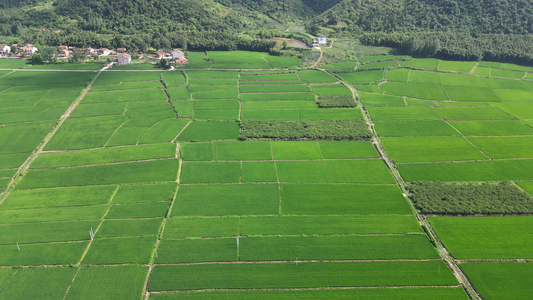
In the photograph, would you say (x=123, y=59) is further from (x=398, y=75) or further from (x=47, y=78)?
(x=398, y=75)

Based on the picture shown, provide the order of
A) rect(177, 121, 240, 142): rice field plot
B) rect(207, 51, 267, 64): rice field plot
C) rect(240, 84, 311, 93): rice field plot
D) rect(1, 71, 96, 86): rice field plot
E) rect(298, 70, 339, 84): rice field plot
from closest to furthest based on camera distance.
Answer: rect(177, 121, 240, 142): rice field plot
rect(240, 84, 311, 93): rice field plot
rect(1, 71, 96, 86): rice field plot
rect(298, 70, 339, 84): rice field plot
rect(207, 51, 267, 64): rice field plot

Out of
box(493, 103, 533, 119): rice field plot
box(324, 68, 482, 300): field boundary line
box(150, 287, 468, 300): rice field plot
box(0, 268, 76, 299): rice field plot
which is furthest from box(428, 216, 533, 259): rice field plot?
box(0, 268, 76, 299): rice field plot

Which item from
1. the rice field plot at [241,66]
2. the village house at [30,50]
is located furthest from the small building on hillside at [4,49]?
the rice field plot at [241,66]

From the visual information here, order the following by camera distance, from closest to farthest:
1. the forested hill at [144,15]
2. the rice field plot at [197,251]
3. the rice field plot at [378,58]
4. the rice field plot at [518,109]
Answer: the rice field plot at [197,251] < the rice field plot at [518,109] < the rice field plot at [378,58] < the forested hill at [144,15]

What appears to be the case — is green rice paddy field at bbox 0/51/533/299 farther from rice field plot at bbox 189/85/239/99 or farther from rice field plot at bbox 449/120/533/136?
rice field plot at bbox 189/85/239/99

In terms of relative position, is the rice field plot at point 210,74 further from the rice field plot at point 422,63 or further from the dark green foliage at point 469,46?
the dark green foliage at point 469,46

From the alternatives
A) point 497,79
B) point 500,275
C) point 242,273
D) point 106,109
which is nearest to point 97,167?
point 106,109
